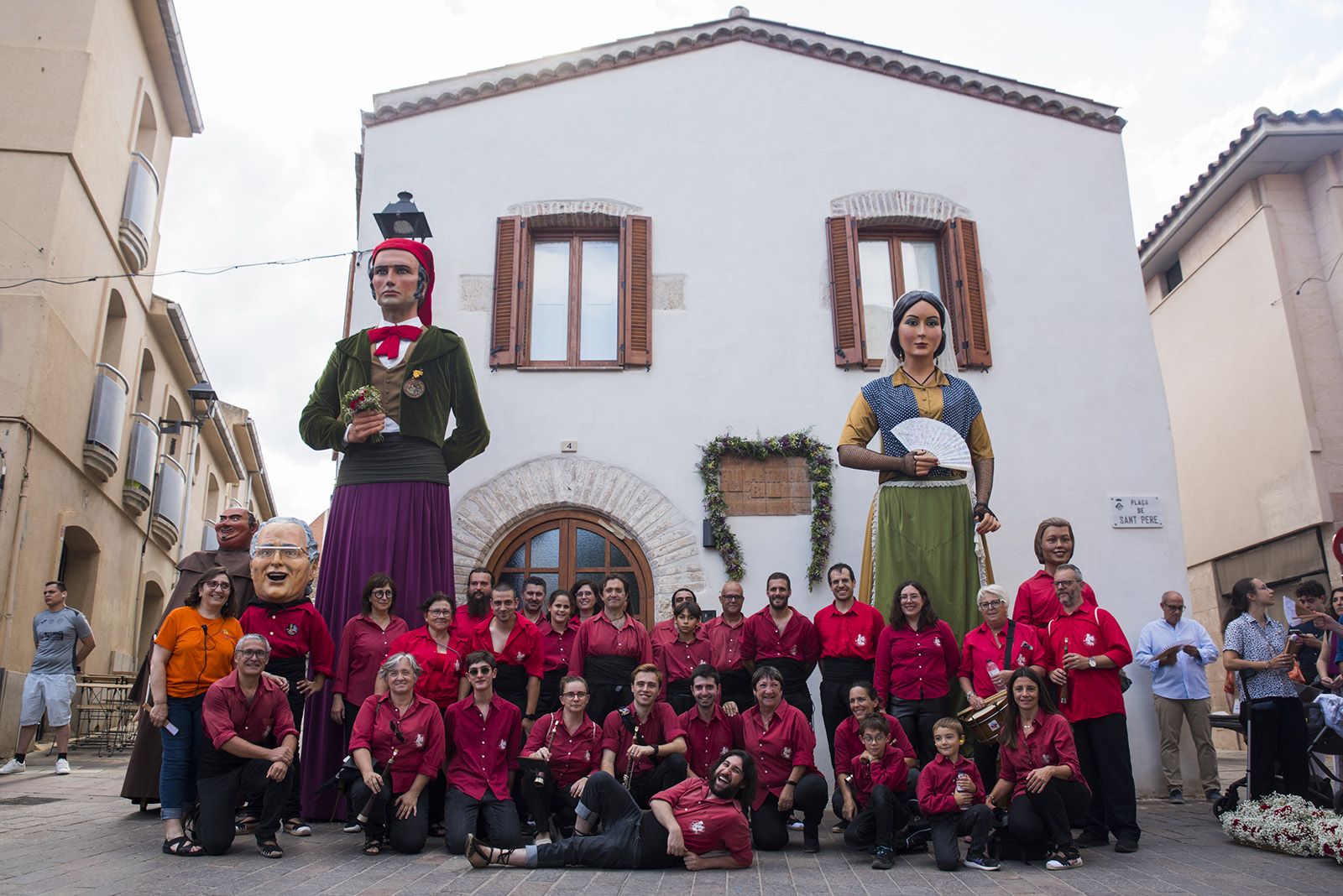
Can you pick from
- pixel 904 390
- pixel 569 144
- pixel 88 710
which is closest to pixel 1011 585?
pixel 904 390

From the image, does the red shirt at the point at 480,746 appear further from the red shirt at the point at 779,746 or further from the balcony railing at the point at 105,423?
the balcony railing at the point at 105,423

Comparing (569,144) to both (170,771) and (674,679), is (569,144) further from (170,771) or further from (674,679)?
(170,771)

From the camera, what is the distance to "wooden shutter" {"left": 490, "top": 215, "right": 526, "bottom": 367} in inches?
332

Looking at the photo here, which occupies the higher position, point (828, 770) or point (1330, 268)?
point (1330, 268)

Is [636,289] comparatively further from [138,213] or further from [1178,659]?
[138,213]

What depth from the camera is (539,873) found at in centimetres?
482

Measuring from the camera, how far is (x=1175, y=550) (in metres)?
8.27

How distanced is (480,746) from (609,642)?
3.68 feet

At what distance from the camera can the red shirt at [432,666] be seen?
5.98 meters

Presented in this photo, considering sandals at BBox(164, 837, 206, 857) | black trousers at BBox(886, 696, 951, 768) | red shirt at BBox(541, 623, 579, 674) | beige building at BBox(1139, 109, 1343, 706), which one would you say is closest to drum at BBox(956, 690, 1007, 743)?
black trousers at BBox(886, 696, 951, 768)

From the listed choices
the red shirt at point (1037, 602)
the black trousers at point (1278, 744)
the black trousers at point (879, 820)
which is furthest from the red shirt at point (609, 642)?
the black trousers at point (1278, 744)

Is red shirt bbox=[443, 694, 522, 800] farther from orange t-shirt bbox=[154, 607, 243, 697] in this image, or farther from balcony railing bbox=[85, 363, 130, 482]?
balcony railing bbox=[85, 363, 130, 482]

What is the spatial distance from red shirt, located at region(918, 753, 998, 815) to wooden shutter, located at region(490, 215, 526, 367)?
14.7 ft

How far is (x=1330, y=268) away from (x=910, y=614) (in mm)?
8781
